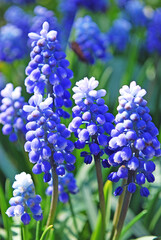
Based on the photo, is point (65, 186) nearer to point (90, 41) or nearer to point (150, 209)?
point (150, 209)

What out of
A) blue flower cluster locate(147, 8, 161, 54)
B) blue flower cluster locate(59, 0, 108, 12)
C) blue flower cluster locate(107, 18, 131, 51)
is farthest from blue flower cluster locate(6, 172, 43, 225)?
blue flower cluster locate(59, 0, 108, 12)

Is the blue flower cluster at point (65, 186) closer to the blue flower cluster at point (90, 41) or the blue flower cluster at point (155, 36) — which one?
the blue flower cluster at point (90, 41)

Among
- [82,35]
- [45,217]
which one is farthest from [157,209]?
[82,35]

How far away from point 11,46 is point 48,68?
271 cm

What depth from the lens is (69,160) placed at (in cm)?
187

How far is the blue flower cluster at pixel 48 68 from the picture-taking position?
6.08 feet

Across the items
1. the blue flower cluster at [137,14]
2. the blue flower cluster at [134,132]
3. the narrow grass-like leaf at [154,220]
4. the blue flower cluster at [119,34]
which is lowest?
the narrow grass-like leaf at [154,220]

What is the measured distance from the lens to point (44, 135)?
1.79 meters

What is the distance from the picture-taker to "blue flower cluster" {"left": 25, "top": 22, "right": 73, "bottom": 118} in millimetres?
1853

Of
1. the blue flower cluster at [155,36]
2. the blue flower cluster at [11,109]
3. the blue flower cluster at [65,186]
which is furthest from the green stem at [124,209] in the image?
→ the blue flower cluster at [155,36]

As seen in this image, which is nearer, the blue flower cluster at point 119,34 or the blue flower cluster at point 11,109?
the blue flower cluster at point 11,109

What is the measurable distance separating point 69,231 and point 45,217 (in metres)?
0.33

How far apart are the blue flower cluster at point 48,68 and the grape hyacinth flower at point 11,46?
247 cm

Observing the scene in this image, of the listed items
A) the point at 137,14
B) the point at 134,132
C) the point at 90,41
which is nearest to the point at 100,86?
the point at 90,41
